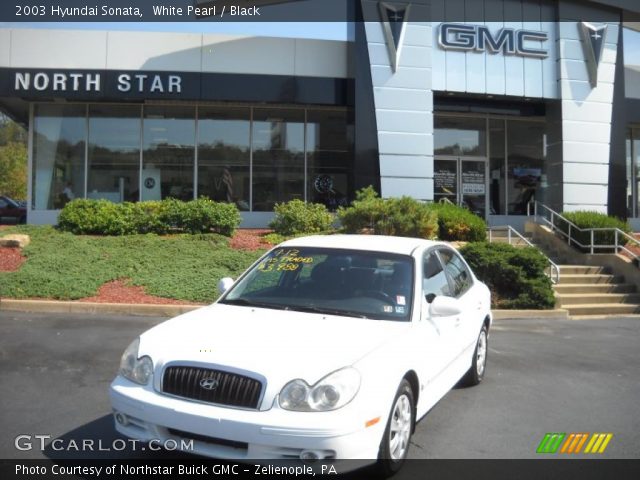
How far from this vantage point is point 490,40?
57.1ft

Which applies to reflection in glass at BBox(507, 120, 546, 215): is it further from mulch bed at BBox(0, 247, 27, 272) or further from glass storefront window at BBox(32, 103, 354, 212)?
mulch bed at BBox(0, 247, 27, 272)

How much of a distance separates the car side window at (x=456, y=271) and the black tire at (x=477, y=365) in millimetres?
594

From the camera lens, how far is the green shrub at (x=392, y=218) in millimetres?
13328

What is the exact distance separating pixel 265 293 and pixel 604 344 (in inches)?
253

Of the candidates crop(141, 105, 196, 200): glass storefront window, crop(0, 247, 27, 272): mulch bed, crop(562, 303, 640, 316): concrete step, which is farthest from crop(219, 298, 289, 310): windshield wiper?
crop(141, 105, 196, 200): glass storefront window

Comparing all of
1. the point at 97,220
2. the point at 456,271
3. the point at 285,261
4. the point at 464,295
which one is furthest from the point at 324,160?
the point at 285,261

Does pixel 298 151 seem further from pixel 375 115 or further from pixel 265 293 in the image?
pixel 265 293

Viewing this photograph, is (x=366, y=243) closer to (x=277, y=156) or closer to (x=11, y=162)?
(x=277, y=156)

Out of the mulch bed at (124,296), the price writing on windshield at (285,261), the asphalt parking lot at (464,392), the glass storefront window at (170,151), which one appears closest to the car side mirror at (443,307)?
the asphalt parking lot at (464,392)

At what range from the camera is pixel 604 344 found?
8.98m

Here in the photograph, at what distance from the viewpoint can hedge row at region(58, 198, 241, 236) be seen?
47.3 ft

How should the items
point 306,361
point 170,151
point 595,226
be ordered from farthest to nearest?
point 170,151
point 595,226
point 306,361

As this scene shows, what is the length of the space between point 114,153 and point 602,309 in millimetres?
14270

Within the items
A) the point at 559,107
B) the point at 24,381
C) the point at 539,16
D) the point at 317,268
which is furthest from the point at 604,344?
the point at 539,16
